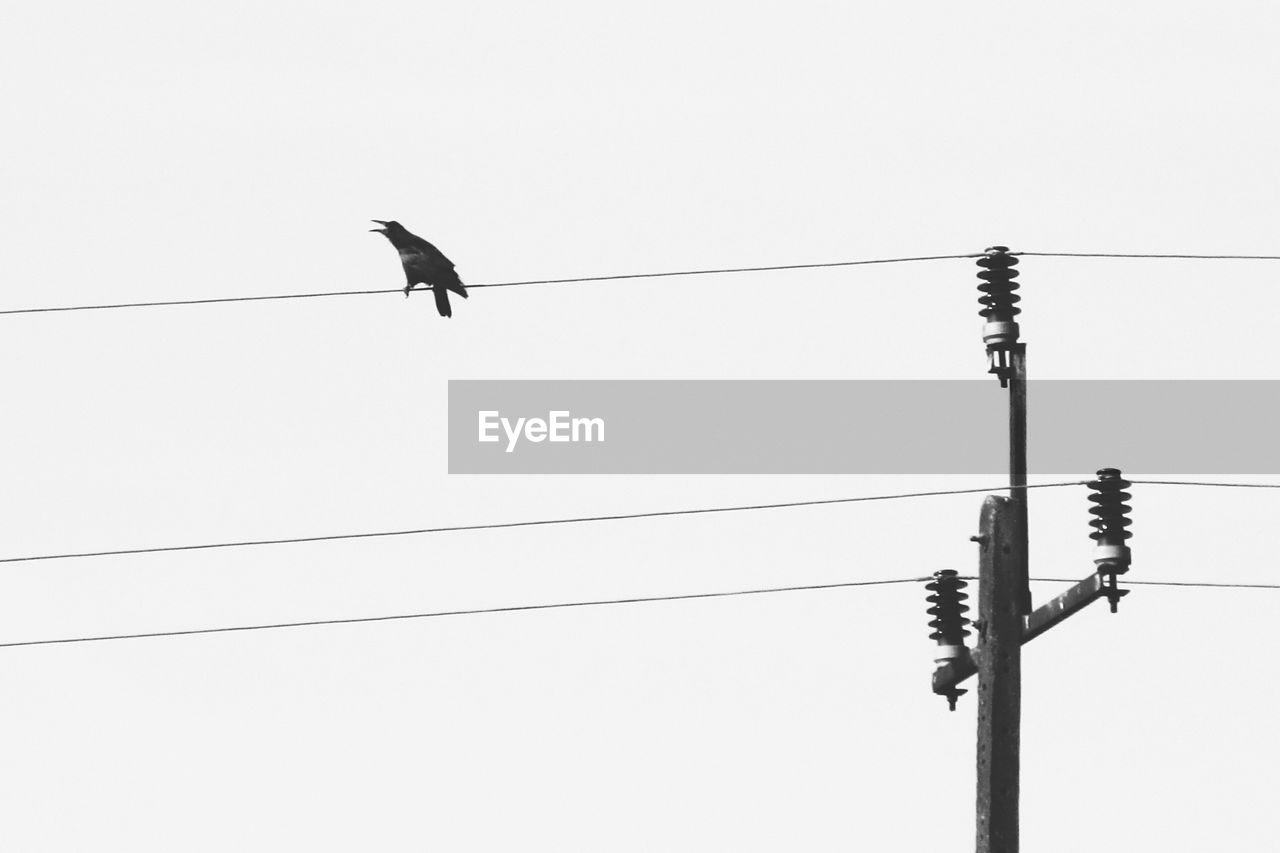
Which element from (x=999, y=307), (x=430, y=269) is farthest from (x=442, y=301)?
(x=999, y=307)


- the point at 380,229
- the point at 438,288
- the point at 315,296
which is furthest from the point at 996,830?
the point at 380,229

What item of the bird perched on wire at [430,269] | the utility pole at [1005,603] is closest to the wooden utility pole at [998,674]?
the utility pole at [1005,603]

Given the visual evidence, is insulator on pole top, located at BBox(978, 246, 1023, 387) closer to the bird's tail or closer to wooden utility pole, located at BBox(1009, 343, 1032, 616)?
wooden utility pole, located at BBox(1009, 343, 1032, 616)

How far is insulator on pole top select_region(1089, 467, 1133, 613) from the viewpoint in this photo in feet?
41.3

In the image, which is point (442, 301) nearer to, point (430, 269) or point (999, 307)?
point (430, 269)

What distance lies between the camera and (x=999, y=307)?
13242 millimetres

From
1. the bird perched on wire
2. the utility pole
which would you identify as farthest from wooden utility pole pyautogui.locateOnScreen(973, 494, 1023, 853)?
the bird perched on wire

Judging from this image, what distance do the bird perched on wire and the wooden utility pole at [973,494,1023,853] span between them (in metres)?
5.86

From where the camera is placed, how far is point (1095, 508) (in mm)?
12883

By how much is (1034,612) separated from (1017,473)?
79 cm

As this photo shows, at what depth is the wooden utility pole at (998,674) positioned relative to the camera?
41.0 ft

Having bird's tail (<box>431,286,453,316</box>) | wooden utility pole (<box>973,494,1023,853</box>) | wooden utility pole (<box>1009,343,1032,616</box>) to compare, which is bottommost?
wooden utility pole (<box>973,494,1023,853</box>)

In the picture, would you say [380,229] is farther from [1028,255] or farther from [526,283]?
[1028,255]

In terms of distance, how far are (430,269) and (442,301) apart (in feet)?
1.02
